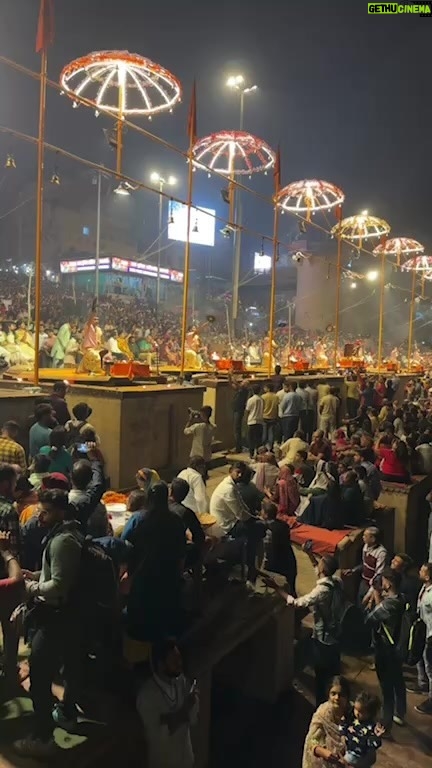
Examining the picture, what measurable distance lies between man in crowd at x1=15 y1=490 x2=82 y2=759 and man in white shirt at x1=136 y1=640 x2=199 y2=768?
20.5 inches

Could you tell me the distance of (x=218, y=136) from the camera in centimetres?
1698

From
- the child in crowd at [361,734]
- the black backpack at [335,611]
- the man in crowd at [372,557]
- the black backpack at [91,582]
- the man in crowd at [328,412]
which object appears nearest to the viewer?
the black backpack at [91,582]

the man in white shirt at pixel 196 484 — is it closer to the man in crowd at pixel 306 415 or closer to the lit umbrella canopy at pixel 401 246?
the man in crowd at pixel 306 415

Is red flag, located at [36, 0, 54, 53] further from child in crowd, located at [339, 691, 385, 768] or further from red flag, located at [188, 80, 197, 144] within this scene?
child in crowd, located at [339, 691, 385, 768]

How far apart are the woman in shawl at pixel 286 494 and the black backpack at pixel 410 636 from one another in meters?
2.77

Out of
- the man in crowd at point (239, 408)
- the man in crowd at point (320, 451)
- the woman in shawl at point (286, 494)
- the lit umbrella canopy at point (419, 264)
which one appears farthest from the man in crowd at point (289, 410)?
the lit umbrella canopy at point (419, 264)

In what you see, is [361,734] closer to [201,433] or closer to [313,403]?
[201,433]

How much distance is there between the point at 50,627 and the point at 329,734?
2.01m

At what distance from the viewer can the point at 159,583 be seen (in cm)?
395

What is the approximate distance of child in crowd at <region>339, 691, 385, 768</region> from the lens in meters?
3.69

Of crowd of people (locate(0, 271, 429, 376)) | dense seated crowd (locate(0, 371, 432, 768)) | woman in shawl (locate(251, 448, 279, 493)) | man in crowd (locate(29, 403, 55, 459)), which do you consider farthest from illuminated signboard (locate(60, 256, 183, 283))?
man in crowd (locate(29, 403, 55, 459))

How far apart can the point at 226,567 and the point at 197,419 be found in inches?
169

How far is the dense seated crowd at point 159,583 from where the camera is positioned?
3.46 m

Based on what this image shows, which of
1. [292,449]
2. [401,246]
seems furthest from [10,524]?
[401,246]
